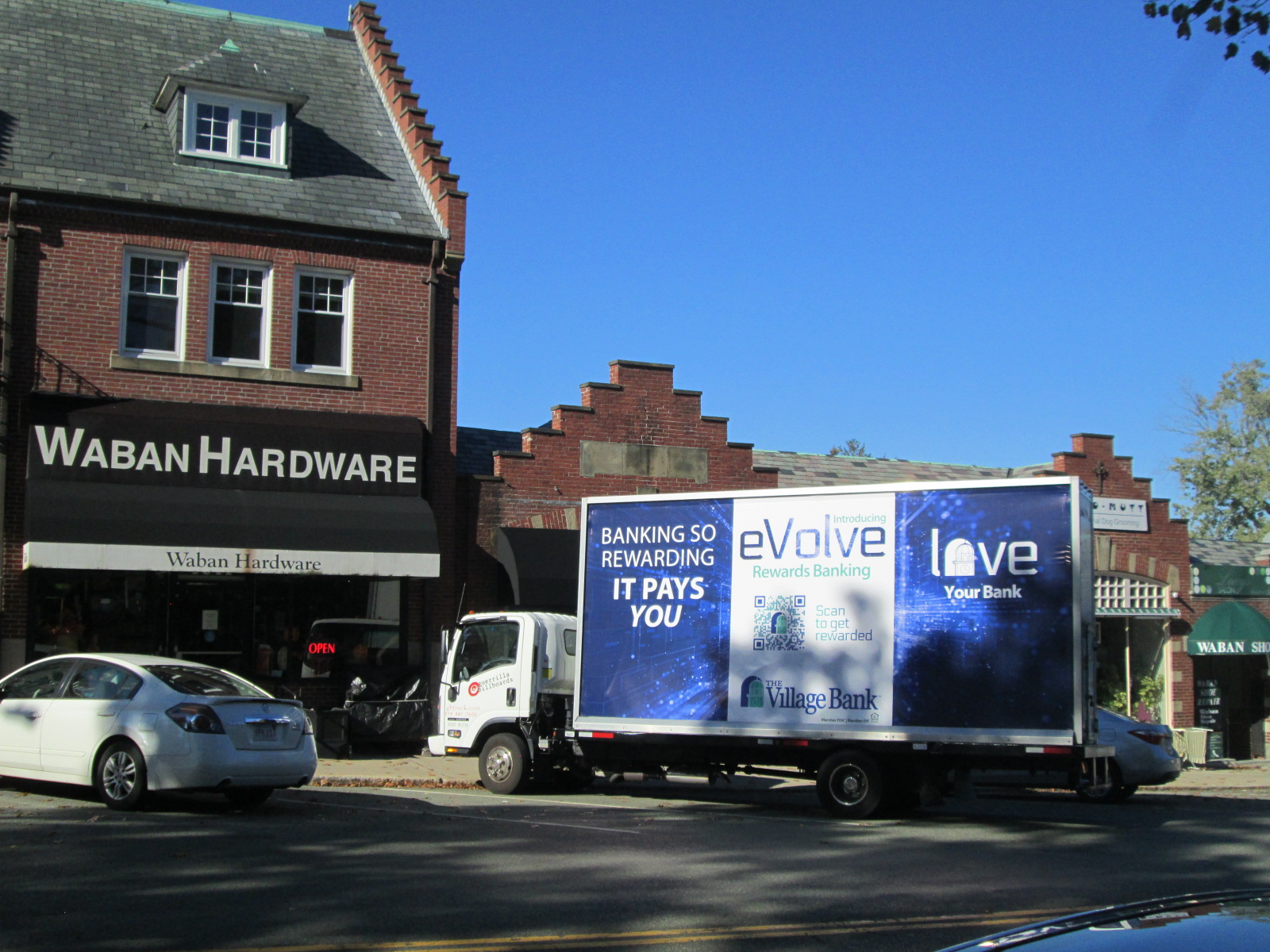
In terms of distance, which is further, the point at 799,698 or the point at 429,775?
the point at 429,775

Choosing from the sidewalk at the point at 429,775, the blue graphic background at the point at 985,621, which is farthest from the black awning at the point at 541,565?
the blue graphic background at the point at 985,621

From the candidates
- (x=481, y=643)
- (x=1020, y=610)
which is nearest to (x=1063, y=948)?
(x=1020, y=610)

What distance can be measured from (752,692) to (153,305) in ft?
37.9

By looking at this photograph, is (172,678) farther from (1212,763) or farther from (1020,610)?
(1212,763)

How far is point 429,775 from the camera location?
17203mm

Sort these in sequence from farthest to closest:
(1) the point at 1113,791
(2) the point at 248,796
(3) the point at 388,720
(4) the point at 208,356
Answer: (4) the point at 208,356 < (3) the point at 388,720 < (1) the point at 1113,791 < (2) the point at 248,796

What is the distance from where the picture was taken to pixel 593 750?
14625mm

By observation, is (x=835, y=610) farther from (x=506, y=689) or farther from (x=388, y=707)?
(x=388, y=707)

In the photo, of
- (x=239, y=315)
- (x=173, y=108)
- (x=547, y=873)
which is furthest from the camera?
(x=173, y=108)

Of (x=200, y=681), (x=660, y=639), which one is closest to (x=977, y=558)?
(x=660, y=639)

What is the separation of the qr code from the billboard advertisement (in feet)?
0.05

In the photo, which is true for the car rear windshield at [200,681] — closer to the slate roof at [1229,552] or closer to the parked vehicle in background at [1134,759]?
the parked vehicle in background at [1134,759]

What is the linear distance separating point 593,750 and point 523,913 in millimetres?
6892

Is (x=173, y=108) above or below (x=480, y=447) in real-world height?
above
